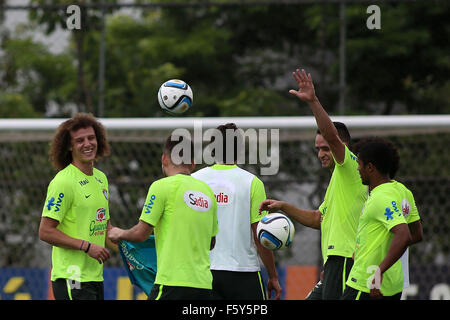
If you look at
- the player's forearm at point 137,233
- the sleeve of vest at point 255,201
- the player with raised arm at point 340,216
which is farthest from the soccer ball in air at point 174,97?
the player's forearm at point 137,233

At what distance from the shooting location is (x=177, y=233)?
580cm

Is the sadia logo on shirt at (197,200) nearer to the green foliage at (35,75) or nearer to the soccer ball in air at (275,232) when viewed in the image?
the soccer ball in air at (275,232)

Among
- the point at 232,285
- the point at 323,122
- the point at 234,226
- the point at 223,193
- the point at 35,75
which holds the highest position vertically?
the point at 35,75

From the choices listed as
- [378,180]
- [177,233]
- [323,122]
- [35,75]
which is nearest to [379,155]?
[378,180]

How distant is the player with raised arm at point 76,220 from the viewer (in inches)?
239

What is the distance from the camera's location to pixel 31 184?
1048 centimetres

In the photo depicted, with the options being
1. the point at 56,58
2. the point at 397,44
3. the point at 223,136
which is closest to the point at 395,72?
the point at 397,44

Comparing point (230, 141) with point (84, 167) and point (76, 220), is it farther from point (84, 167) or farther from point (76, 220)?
point (76, 220)

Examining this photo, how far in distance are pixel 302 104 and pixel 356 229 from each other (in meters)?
5.38

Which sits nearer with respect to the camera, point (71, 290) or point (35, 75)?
point (71, 290)

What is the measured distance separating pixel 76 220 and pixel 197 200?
3.29 feet

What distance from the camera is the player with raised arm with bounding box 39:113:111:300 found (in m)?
6.08

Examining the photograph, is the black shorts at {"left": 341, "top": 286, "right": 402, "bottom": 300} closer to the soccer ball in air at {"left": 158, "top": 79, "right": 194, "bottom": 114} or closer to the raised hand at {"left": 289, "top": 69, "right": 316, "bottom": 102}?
the raised hand at {"left": 289, "top": 69, "right": 316, "bottom": 102}

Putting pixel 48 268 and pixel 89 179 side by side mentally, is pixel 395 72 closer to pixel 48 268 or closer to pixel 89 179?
pixel 48 268
